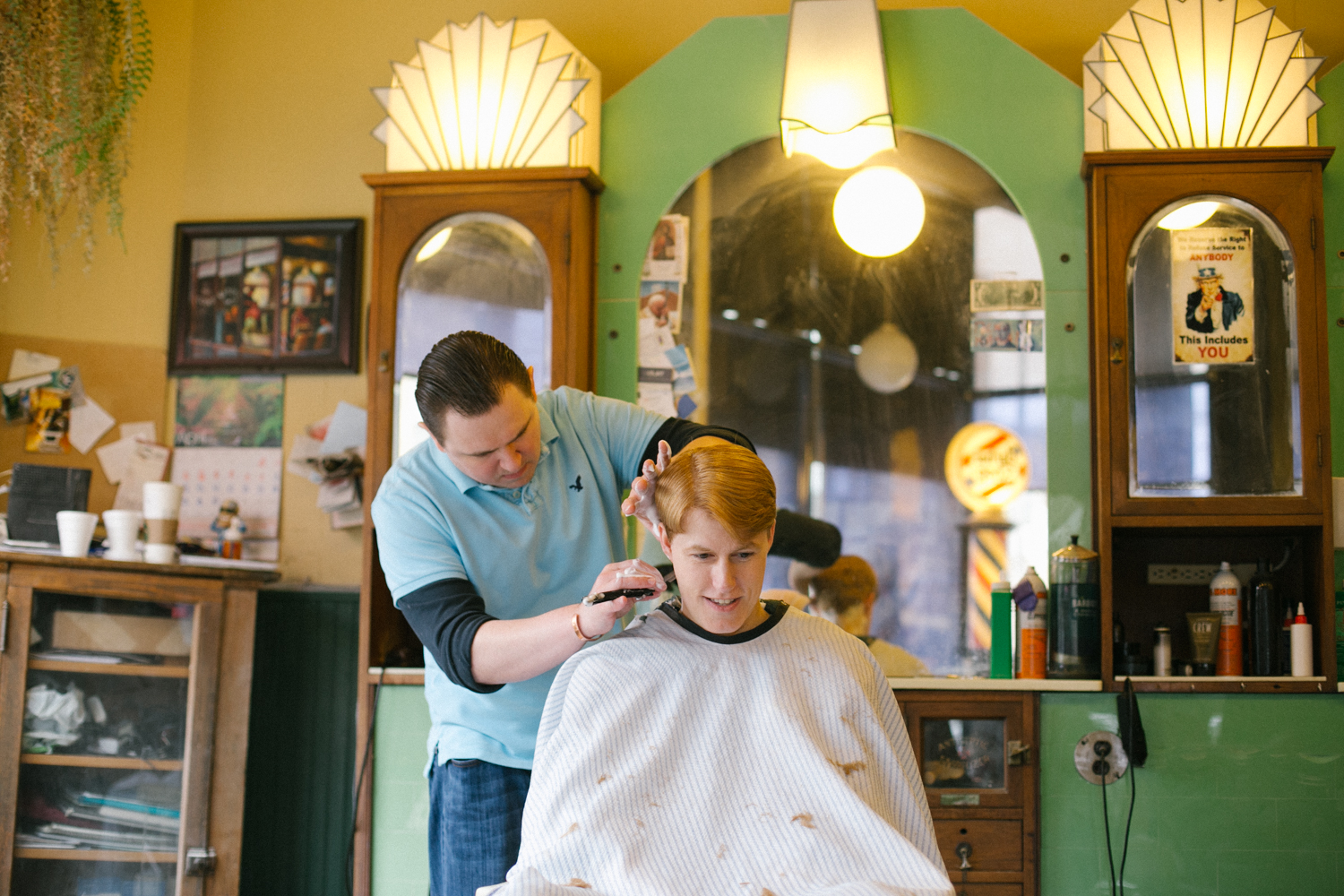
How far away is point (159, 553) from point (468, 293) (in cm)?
101

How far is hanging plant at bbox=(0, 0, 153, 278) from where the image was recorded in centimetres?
290

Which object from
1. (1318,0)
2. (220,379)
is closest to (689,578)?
(220,379)

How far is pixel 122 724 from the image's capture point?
9.10 ft

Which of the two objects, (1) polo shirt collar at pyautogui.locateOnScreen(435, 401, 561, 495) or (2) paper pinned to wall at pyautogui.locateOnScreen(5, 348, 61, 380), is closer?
(1) polo shirt collar at pyautogui.locateOnScreen(435, 401, 561, 495)

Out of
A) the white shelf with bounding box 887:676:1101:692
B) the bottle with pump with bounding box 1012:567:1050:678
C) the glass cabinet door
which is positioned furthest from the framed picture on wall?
the bottle with pump with bounding box 1012:567:1050:678

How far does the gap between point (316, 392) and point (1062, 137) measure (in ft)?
6.85

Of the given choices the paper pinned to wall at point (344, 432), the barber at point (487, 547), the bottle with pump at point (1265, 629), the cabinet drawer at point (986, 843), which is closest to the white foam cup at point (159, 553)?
the paper pinned to wall at point (344, 432)

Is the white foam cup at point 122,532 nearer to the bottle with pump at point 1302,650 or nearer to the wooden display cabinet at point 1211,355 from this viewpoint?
the wooden display cabinet at point 1211,355

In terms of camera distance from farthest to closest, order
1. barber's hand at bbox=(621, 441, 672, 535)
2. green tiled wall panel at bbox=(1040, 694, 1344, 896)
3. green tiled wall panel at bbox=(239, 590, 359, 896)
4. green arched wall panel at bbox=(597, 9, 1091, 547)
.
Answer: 1. green tiled wall panel at bbox=(239, 590, 359, 896)
2. green arched wall panel at bbox=(597, 9, 1091, 547)
3. green tiled wall panel at bbox=(1040, 694, 1344, 896)
4. barber's hand at bbox=(621, 441, 672, 535)

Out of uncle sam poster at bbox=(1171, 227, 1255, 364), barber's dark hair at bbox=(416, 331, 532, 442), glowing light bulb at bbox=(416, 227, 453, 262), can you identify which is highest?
glowing light bulb at bbox=(416, 227, 453, 262)

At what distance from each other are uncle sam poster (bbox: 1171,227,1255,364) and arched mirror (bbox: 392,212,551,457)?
1.47 metres

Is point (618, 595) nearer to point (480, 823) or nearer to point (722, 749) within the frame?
point (722, 749)

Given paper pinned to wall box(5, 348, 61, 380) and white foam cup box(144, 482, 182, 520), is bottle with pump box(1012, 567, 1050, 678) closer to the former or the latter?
white foam cup box(144, 482, 182, 520)

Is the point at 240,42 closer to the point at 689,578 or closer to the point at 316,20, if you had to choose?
the point at 316,20
